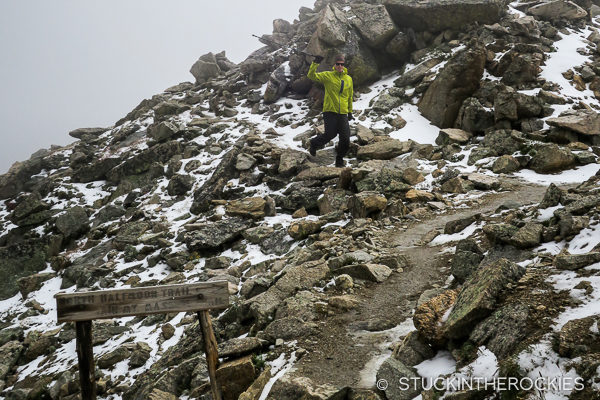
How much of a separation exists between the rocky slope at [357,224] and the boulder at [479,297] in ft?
0.08

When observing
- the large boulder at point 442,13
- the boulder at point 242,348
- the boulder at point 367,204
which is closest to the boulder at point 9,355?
the boulder at point 242,348

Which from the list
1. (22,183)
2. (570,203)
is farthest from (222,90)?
(570,203)

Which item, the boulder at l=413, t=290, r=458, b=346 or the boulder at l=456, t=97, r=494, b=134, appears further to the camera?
the boulder at l=456, t=97, r=494, b=134

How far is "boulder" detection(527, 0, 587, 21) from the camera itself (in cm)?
1806

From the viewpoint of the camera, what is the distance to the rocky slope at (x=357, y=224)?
12.7 feet

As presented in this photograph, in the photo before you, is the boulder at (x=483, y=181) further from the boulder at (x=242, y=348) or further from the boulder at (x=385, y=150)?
the boulder at (x=242, y=348)

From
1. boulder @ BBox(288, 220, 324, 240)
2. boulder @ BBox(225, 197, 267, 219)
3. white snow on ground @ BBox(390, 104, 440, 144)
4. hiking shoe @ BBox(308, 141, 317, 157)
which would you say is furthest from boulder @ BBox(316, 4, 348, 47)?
boulder @ BBox(288, 220, 324, 240)

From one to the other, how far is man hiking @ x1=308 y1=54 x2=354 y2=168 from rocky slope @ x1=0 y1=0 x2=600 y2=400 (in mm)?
977

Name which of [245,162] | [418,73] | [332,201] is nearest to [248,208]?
[332,201]

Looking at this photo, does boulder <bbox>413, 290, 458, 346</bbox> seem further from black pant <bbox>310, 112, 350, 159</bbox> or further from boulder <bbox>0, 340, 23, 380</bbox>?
boulder <bbox>0, 340, 23, 380</bbox>

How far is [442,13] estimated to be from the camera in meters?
17.9

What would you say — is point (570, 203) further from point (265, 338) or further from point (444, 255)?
point (265, 338)

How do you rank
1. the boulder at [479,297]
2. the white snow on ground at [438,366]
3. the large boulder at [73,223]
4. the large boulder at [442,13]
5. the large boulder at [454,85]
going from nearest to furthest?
the white snow on ground at [438,366]
the boulder at [479,297]
the large boulder at [454,85]
the large boulder at [73,223]
the large boulder at [442,13]

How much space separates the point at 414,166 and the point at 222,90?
1679 cm
